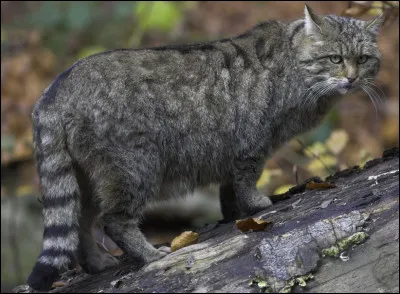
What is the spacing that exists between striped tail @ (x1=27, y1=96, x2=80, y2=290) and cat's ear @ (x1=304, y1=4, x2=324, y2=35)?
2.07 metres

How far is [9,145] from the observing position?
8086mm

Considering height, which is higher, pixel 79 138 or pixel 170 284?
pixel 79 138

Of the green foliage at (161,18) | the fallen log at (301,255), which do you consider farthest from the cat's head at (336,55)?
the green foliage at (161,18)

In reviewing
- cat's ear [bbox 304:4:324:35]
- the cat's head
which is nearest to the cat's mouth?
the cat's head

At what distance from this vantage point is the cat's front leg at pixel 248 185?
5.24m

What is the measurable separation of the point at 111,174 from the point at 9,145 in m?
3.82

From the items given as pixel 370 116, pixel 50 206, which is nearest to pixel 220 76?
pixel 50 206

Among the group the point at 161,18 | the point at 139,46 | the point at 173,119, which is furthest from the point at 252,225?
the point at 161,18

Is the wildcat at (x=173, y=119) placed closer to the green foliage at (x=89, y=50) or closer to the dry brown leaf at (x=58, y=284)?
the dry brown leaf at (x=58, y=284)

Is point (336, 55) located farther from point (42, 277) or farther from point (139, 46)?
point (139, 46)

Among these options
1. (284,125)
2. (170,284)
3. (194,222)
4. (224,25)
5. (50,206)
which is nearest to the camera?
(170,284)

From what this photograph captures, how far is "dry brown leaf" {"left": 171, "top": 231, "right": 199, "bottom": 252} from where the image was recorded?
4.66m

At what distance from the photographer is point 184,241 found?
185 inches

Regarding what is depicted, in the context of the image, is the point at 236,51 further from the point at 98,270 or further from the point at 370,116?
the point at 370,116
